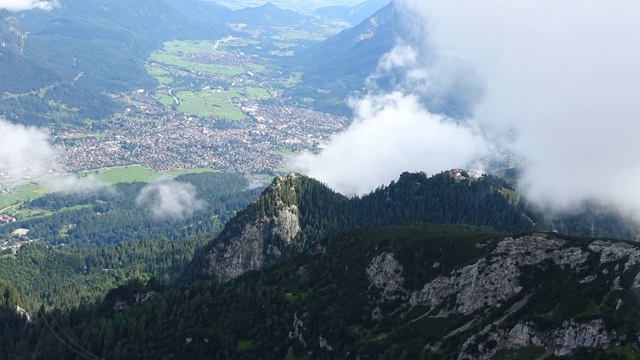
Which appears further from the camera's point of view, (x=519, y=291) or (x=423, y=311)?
(x=423, y=311)

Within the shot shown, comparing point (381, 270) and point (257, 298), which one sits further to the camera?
point (257, 298)

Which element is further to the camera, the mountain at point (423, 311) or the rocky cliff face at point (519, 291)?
the mountain at point (423, 311)

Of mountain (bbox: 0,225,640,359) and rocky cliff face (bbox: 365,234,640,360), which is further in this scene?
mountain (bbox: 0,225,640,359)

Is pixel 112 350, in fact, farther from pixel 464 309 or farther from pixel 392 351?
pixel 464 309

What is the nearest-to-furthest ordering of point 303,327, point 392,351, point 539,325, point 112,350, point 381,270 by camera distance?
1. point 539,325
2. point 392,351
3. point 303,327
4. point 381,270
5. point 112,350

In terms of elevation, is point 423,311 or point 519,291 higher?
point 423,311

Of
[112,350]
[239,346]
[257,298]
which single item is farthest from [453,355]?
[112,350]

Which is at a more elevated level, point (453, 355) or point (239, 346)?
point (239, 346)

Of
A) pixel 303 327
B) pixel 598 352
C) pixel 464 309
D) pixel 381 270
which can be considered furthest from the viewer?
pixel 381 270
